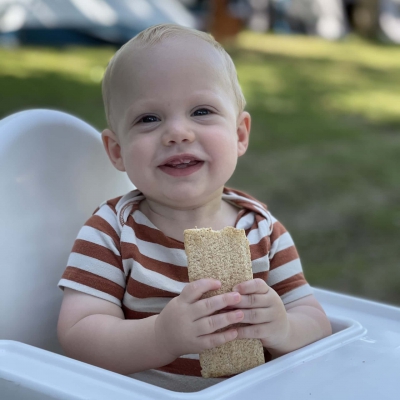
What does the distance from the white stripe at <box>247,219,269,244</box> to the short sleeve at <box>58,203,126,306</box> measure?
24 centimetres

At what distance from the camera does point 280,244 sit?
1.35m

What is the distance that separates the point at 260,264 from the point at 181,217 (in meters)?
0.17

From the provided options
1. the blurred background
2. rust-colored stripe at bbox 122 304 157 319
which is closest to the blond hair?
rust-colored stripe at bbox 122 304 157 319

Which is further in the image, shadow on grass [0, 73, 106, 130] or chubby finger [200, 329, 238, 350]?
shadow on grass [0, 73, 106, 130]

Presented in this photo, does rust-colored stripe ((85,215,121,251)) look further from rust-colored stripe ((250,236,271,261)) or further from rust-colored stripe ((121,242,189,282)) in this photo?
rust-colored stripe ((250,236,271,261))

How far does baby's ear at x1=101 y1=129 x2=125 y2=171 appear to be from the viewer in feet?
4.45

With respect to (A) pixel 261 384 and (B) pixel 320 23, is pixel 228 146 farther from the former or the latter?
(B) pixel 320 23

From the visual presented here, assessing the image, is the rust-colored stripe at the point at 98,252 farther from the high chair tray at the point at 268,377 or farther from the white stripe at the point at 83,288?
the high chair tray at the point at 268,377

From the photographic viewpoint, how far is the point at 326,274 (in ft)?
10.7

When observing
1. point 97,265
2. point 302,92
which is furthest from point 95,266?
point 302,92

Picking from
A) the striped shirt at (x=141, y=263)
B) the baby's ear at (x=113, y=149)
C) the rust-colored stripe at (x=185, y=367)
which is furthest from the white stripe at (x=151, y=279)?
the baby's ear at (x=113, y=149)

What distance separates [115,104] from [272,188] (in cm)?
321

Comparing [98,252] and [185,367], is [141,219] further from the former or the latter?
[185,367]

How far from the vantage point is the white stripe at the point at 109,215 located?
1.29 m
